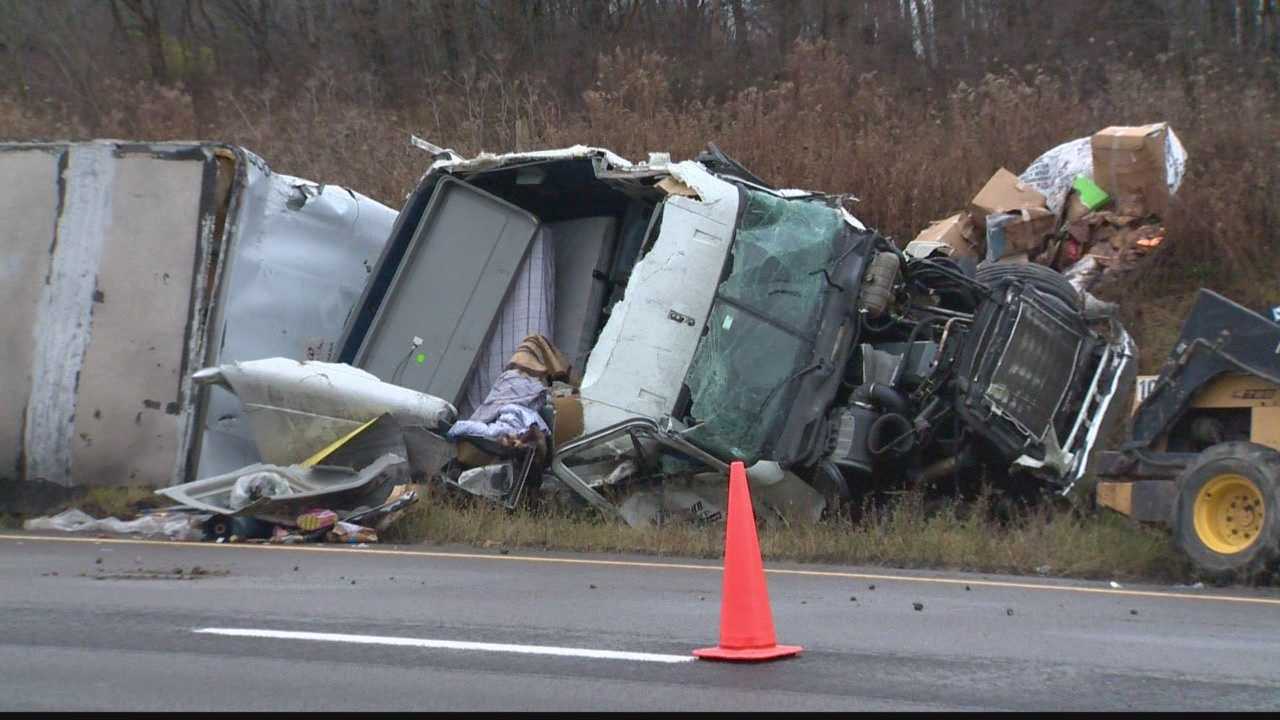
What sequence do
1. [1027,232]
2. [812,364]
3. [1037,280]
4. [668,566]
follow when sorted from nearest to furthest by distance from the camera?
[668,566] → [812,364] → [1037,280] → [1027,232]

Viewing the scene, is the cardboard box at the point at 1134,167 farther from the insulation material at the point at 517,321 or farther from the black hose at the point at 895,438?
the insulation material at the point at 517,321

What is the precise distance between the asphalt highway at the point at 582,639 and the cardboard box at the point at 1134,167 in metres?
6.67

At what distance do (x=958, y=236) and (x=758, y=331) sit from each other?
459 cm

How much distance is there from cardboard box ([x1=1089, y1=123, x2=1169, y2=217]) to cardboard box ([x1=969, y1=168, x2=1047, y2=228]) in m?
0.69

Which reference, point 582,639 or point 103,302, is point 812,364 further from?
point 103,302

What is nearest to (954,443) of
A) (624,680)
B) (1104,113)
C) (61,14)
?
(624,680)

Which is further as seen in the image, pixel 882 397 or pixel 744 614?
pixel 882 397

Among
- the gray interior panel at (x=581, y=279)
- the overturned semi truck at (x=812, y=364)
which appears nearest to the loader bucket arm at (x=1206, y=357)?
the overturned semi truck at (x=812, y=364)

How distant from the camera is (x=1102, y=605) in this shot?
8.01m

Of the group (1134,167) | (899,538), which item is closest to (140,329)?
(899,538)

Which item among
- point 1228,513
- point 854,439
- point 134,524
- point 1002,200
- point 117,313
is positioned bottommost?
point 134,524

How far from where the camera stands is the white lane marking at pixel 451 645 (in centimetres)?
633

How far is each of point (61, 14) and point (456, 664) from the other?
28929mm

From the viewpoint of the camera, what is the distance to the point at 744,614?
6.32 metres
